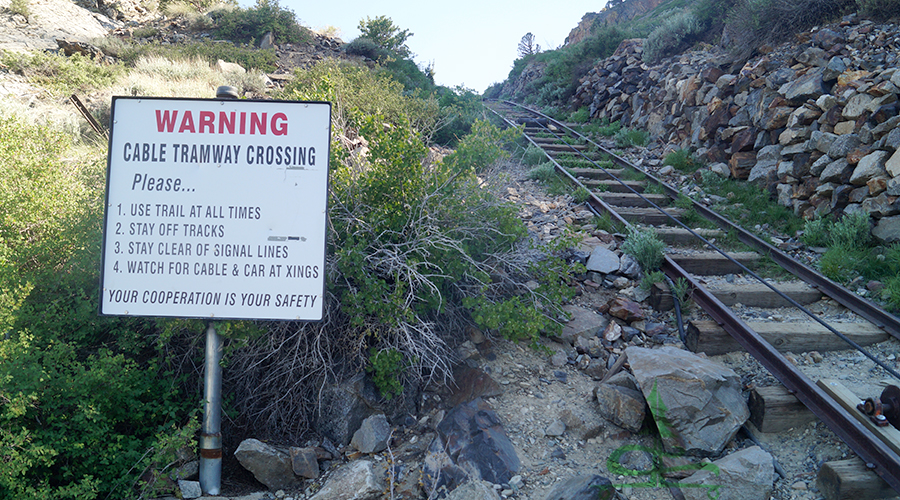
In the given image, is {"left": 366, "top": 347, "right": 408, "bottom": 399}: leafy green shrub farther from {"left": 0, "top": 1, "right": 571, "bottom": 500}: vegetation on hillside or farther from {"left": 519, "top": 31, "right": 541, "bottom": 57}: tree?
{"left": 519, "top": 31, "right": 541, "bottom": 57}: tree

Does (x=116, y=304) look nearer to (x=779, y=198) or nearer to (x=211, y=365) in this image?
(x=211, y=365)

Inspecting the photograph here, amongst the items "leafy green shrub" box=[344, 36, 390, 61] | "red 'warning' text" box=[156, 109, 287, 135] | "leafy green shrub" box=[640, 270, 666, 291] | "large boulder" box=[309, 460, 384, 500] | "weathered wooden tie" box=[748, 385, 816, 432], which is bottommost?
"large boulder" box=[309, 460, 384, 500]

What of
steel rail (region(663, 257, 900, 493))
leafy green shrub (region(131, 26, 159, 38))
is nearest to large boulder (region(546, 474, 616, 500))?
steel rail (region(663, 257, 900, 493))

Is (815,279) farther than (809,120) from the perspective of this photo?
No

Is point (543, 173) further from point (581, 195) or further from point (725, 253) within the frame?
point (725, 253)

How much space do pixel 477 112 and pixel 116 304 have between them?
1210 centimetres

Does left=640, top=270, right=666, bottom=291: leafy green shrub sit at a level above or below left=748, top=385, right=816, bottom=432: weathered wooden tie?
above

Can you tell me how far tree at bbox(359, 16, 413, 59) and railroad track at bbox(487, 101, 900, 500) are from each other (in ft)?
46.1

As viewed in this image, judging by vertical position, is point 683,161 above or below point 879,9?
below

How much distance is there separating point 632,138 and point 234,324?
11.1m

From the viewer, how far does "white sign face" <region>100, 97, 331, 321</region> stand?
8.74 ft

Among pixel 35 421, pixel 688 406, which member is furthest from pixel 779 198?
pixel 35 421

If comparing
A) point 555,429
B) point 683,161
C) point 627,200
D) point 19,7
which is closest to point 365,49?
point 19,7

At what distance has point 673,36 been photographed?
14.2m
